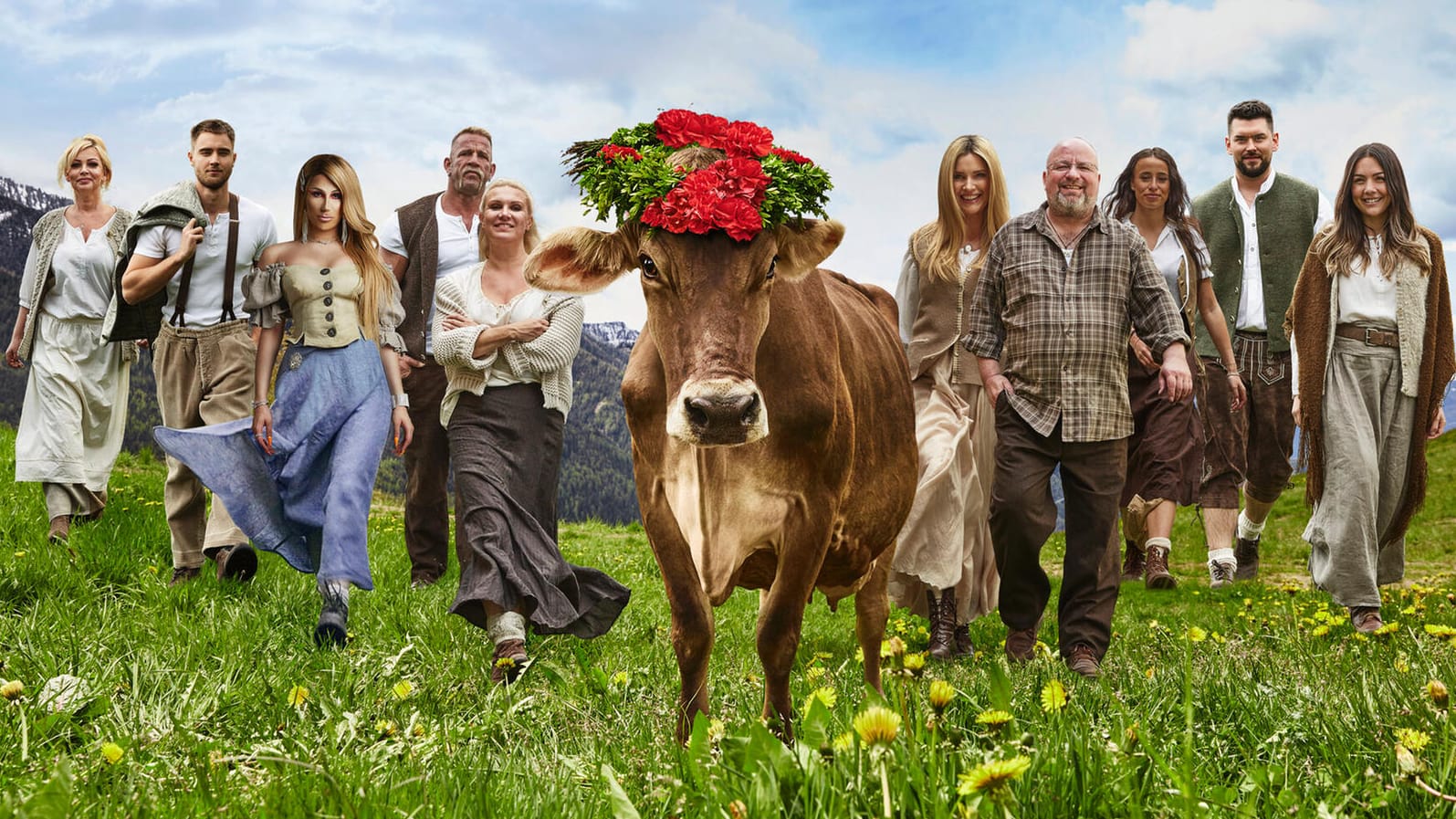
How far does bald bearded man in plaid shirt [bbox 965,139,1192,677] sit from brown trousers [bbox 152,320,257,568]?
4.37 metres

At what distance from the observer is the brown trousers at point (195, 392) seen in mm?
7242

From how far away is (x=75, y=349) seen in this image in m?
8.85

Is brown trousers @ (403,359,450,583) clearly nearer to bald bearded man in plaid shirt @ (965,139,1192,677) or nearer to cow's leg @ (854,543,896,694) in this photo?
cow's leg @ (854,543,896,694)

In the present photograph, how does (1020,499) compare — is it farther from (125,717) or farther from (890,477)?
(125,717)

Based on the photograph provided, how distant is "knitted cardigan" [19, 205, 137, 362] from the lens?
884cm

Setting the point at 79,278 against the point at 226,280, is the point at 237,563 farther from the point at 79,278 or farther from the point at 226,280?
the point at 79,278

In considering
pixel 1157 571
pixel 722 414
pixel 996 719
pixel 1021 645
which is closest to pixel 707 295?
pixel 722 414

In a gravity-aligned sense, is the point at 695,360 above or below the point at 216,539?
above

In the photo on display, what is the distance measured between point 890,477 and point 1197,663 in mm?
1440

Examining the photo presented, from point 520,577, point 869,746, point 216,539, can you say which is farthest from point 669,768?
point 216,539

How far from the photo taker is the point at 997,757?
239cm

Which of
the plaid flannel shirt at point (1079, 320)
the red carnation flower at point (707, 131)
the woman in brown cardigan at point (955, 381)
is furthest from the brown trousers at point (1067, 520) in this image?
the red carnation flower at point (707, 131)

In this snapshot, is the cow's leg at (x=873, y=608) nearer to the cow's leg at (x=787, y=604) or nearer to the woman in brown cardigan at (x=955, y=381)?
the woman in brown cardigan at (x=955, y=381)

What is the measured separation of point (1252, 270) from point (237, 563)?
7.88 metres
